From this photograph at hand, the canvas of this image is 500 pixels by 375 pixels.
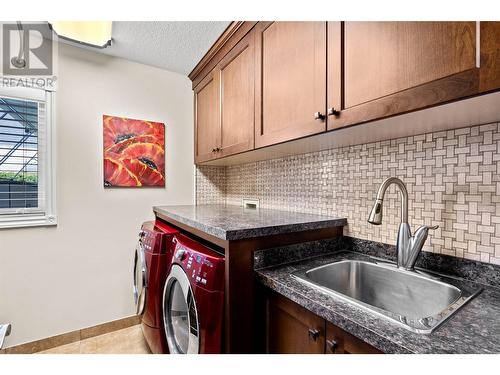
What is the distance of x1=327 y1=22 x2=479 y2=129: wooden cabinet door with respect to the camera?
2.20ft

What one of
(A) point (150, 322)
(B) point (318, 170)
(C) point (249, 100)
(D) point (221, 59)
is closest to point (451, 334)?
(B) point (318, 170)

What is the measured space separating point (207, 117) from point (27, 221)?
5.01ft

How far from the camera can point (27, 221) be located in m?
1.77

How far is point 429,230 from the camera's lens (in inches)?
41.3

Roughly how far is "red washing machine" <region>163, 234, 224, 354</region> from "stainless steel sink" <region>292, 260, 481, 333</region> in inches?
12.9

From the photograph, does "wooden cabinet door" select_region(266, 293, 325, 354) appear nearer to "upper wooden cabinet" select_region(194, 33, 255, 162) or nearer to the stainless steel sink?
the stainless steel sink

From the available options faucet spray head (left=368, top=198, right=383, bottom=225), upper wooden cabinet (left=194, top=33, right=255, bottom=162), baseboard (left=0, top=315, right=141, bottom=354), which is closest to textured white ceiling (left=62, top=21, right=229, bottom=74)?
upper wooden cabinet (left=194, top=33, right=255, bottom=162)

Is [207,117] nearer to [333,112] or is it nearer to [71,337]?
[333,112]

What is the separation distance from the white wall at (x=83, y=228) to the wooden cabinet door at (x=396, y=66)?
176 cm

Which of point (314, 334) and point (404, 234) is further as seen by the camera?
point (404, 234)

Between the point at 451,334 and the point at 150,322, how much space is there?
159 cm

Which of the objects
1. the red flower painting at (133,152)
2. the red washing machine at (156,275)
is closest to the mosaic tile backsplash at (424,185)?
the red washing machine at (156,275)

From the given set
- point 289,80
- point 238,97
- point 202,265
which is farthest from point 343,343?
point 238,97

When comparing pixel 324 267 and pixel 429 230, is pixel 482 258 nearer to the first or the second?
pixel 429 230
